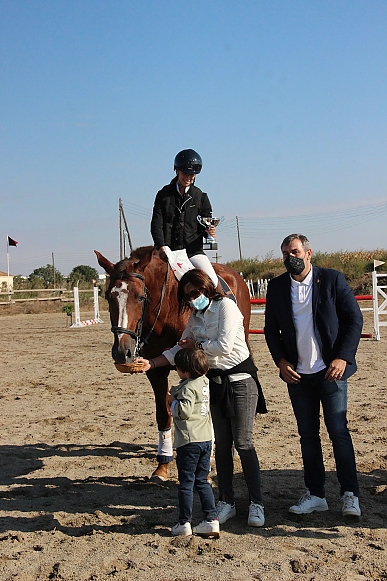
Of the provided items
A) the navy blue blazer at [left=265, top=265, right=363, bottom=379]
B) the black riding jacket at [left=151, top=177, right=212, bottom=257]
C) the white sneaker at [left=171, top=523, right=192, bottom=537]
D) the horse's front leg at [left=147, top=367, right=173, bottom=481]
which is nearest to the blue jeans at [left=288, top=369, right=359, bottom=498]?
the navy blue blazer at [left=265, top=265, right=363, bottom=379]

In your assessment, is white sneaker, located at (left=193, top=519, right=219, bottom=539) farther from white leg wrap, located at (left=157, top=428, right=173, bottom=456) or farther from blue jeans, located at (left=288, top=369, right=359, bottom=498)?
white leg wrap, located at (left=157, top=428, right=173, bottom=456)

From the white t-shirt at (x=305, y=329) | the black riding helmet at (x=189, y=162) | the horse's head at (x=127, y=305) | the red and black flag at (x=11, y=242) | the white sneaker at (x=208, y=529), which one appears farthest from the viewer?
the red and black flag at (x=11, y=242)

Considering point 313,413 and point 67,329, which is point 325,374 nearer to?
point 313,413

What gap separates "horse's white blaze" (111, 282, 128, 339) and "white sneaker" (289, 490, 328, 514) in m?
1.88

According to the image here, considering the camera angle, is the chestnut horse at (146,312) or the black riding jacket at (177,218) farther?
the black riding jacket at (177,218)

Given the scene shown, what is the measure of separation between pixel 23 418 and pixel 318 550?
17.5ft

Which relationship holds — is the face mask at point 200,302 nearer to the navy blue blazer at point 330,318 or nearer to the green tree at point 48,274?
the navy blue blazer at point 330,318

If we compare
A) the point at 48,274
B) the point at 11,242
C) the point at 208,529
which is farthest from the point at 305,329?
the point at 48,274

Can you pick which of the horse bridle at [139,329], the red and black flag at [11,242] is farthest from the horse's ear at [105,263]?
the red and black flag at [11,242]

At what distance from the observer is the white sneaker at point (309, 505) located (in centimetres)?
430

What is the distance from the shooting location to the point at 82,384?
10539 millimetres

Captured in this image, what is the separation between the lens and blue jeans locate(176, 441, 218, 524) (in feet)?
13.0

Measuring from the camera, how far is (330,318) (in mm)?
4270

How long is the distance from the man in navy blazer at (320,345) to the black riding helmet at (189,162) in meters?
1.93
